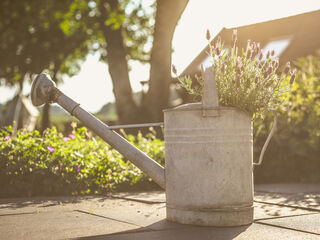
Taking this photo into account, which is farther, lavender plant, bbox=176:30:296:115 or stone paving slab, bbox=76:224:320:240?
lavender plant, bbox=176:30:296:115

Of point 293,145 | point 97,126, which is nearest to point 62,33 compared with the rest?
point 293,145

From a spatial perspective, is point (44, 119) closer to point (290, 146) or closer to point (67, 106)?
point (290, 146)

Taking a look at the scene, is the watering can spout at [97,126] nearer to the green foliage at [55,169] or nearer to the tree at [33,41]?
the green foliage at [55,169]

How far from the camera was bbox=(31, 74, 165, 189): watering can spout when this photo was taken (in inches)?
122

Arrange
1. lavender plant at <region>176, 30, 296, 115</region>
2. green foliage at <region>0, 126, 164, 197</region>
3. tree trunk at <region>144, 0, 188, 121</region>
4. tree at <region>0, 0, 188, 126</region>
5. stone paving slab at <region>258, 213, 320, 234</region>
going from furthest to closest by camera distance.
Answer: tree at <region>0, 0, 188, 126</region>
tree trunk at <region>144, 0, 188, 121</region>
green foliage at <region>0, 126, 164, 197</region>
lavender plant at <region>176, 30, 296, 115</region>
stone paving slab at <region>258, 213, 320, 234</region>

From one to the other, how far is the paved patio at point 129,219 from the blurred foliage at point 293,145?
4.97ft

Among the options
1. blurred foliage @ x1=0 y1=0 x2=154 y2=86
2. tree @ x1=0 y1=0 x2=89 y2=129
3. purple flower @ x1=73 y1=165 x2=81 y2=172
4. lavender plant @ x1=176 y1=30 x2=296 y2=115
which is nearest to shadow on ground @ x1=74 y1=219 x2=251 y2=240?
lavender plant @ x1=176 y1=30 x2=296 y2=115

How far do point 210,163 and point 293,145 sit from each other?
10.6 feet

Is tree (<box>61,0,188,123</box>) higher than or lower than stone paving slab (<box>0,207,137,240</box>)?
higher

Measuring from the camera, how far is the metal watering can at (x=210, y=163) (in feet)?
9.35

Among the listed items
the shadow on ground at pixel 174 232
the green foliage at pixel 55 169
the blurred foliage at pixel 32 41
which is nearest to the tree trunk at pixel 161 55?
the green foliage at pixel 55 169

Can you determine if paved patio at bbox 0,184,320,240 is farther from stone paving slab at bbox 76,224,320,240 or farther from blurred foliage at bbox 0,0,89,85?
blurred foliage at bbox 0,0,89,85

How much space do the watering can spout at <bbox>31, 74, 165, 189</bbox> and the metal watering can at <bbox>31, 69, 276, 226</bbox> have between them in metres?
0.16

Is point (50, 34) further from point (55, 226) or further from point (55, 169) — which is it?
point (55, 226)
